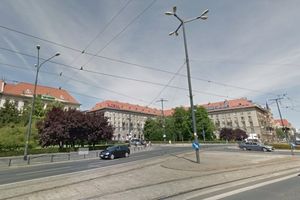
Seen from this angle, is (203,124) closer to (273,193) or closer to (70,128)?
(70,128)

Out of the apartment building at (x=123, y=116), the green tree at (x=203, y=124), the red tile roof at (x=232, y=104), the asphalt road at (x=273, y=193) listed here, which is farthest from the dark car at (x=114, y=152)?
the red tile roof at (x=232, y=104)

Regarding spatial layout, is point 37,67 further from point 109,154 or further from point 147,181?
point 147,181

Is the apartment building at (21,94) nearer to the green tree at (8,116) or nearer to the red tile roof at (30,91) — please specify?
the red tile roof at (30,91)

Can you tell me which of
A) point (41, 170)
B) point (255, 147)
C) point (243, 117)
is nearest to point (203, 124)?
point (243, 117)

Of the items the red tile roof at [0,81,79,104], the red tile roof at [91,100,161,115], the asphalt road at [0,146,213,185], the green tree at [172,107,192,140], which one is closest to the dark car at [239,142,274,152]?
the asphalt road at [0,146,213,185]

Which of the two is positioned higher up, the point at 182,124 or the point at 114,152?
the point at 182,124

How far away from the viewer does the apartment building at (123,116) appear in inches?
3896

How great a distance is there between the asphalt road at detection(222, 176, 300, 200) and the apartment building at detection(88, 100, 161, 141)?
8852 centimetres

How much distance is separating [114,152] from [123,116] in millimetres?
80349

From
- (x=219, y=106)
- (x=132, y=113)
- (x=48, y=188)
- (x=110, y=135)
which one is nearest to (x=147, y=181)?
(x=48, y=188)

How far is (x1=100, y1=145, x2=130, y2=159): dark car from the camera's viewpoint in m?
24.0

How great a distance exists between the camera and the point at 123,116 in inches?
4107

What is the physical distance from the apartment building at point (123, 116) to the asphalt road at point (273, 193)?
88525 mm

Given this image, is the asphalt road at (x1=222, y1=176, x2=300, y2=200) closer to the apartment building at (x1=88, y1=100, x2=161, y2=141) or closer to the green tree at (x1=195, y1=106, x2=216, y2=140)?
the green tree at (x1=195, y1=106, x2=216, y2=140)
